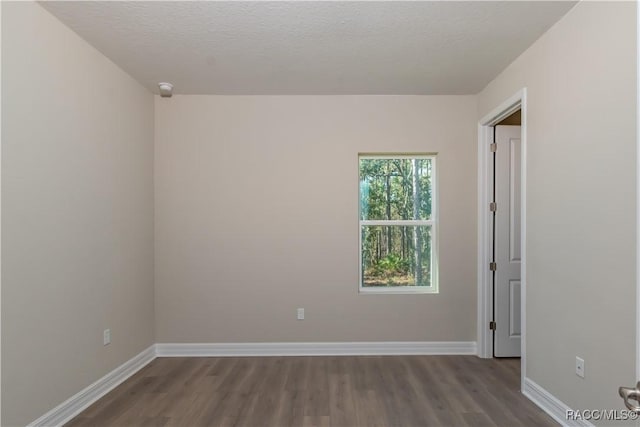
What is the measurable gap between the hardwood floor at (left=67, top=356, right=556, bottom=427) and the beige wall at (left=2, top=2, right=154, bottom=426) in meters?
0.45

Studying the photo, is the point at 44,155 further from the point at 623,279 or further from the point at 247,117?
the point at 623,279

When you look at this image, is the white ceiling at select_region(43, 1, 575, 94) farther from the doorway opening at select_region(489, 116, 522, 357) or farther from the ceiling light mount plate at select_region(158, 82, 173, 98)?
the doorway opening at select_region(489, 116, 522, 357)

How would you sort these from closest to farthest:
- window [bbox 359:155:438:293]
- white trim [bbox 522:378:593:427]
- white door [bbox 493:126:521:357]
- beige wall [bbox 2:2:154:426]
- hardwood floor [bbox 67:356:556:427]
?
beige wall [bbox 2:2:154:426]
white trim [bbox 522:378:593:427]
hardwood floor [bbox 67:356:556:427]
white door [bbox 493:126:521:357]
window [bbox 359:155:438:293]

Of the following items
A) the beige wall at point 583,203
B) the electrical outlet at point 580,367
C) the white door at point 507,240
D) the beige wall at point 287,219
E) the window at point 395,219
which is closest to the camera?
the beige wall at point 583,203

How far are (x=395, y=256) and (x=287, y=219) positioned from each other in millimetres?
1251

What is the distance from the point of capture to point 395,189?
3746 millimetres

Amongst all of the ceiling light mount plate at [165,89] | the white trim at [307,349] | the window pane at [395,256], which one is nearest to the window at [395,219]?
the window pane at [395,256]

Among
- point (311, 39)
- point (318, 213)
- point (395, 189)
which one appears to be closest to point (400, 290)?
point (395, 189)

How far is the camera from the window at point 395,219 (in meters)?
3.73

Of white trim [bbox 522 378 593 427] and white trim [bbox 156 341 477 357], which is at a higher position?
white trim [bbox 522 378 593 427]

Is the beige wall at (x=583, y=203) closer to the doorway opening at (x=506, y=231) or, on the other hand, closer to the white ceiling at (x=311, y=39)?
the white ceiling at (x=311, y=39)

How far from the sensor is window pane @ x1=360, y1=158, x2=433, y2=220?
374 centimetres

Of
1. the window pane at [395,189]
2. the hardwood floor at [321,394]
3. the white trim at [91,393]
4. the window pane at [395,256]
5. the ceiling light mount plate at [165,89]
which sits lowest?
the hardwood floor at [321,394]

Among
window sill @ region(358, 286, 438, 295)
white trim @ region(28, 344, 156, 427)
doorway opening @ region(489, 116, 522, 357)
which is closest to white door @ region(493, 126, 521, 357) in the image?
doorway opening @ region(489, 116, 522, 357)
